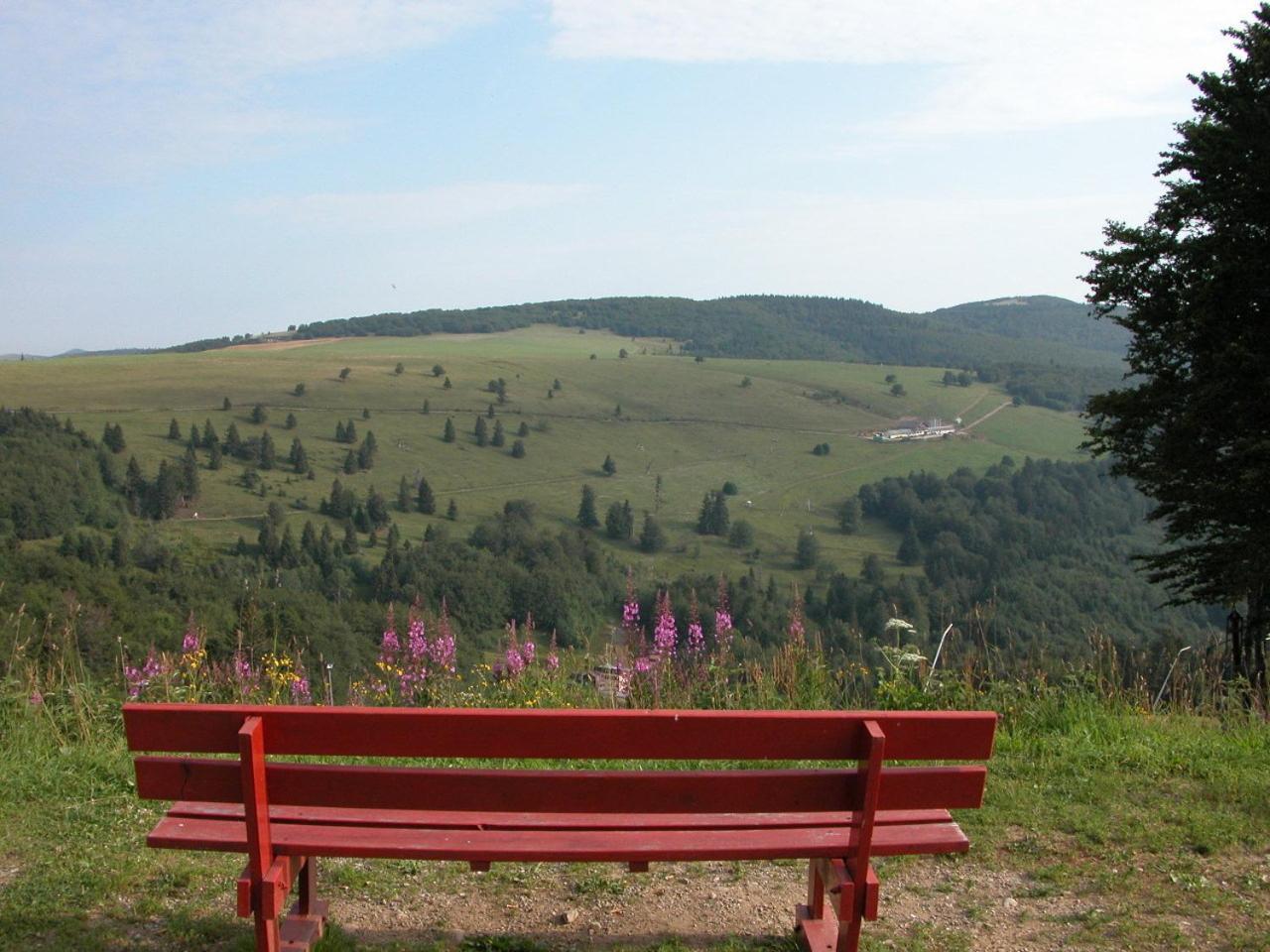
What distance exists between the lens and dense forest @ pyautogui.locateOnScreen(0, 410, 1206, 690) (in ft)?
118

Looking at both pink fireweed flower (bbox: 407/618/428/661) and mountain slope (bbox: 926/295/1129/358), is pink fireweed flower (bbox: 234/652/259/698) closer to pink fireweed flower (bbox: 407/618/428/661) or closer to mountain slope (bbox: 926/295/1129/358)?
pink fireweed flower (bbox: 407/618/428/661)

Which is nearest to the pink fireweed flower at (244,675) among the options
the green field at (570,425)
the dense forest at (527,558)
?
the dense forest at (527,558)

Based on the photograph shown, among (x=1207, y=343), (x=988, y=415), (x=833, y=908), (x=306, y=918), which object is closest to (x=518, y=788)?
(x=306, y=918)

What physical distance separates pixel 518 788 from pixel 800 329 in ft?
541

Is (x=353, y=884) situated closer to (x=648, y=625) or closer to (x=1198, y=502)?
(x=648, y=625)

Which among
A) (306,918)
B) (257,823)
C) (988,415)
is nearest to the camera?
(257,823)

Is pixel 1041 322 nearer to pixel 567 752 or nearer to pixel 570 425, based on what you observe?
pixel 570 425

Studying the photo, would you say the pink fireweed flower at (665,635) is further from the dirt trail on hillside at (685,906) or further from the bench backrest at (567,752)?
the bench backrest at (567,752)

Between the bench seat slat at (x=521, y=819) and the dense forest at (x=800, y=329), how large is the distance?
429 ft

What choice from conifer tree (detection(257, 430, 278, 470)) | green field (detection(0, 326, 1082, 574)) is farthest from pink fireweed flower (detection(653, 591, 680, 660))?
conifer tree (detection(257, 430, 278, 470))

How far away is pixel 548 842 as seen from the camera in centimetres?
360

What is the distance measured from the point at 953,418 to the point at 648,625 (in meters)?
97.8

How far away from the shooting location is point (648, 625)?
9.83 meters

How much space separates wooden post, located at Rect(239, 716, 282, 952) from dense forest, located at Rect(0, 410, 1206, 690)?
19.4 meters
